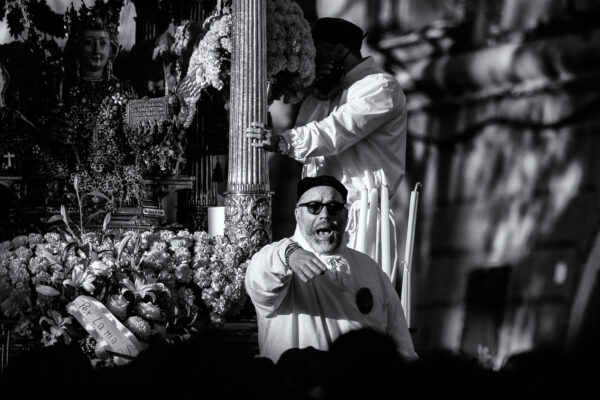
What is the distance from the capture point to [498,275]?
7691mm

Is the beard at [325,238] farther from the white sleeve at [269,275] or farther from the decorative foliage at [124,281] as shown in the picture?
the decorative foliage at [124,281]

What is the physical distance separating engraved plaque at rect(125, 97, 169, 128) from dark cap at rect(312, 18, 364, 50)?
128cm

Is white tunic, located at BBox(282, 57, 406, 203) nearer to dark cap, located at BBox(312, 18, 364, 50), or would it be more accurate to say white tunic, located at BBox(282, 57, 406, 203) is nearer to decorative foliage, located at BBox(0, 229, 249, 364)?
dark cap, located at BBox(312, 18, 364, 50)

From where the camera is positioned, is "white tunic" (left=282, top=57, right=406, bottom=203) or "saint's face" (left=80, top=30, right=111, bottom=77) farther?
"saint's face" (left=80, top=30, right=111, bottom=77)

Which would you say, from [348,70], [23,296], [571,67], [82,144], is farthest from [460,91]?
[23,296]

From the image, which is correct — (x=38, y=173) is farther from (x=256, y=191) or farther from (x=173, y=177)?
(x=256, y=191)

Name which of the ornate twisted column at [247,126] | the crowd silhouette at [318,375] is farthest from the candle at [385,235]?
the crowd silhouette at [318,375]

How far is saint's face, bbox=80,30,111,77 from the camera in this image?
25.2ft

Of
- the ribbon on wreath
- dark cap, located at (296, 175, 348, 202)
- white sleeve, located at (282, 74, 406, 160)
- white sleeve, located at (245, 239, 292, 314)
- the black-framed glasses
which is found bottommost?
the ribbon on wreath

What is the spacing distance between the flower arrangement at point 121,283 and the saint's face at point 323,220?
39.1 inches

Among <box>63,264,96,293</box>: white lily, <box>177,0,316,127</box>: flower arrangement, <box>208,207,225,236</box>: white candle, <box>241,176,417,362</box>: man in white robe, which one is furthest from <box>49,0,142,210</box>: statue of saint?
<box>241,176,417,362</box>: man in white robe

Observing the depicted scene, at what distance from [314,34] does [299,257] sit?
2.80m

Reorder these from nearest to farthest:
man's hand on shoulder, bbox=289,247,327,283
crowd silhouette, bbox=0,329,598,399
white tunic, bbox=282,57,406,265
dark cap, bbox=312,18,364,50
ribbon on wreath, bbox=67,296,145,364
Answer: crowd silhouette, bbox=0,329,598,399 < man's hand on shoulder, bbox=289,247,327,283 < ribbon on wreath, bbox=67,296,145,364 < white tunic, bbox=282,57,406,265 < dark cap, bbox=312,18,364,50

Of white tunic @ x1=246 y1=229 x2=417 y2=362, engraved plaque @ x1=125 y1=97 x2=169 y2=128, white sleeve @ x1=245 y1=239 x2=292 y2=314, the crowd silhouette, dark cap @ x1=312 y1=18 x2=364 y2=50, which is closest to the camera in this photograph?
the crowd silhouette
